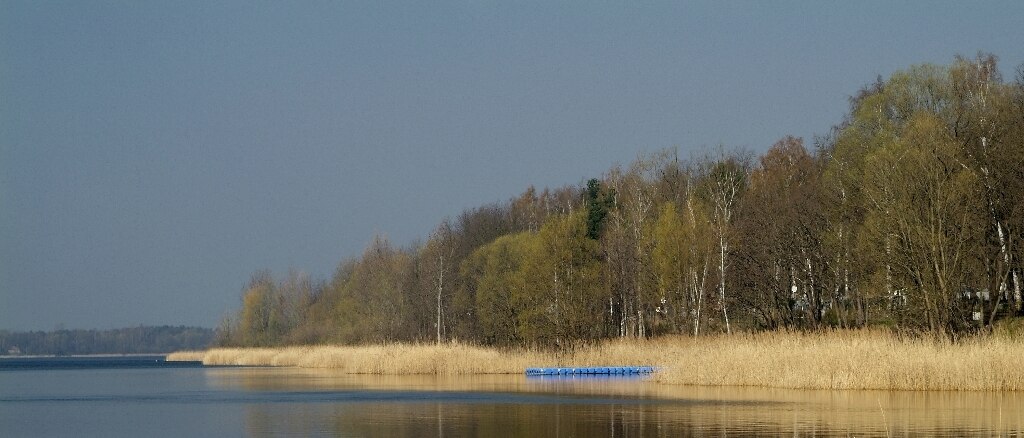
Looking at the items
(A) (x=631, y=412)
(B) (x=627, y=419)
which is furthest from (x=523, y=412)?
(B) (x=627, y=419)

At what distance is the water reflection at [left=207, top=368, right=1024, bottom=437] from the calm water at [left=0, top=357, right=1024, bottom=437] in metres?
0.03

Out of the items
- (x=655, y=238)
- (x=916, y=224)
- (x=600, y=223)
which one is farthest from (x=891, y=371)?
(x=600, y=223)

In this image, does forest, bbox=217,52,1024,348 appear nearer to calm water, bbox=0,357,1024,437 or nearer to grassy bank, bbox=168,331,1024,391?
grassy bank, bbox=168,331,1024,391

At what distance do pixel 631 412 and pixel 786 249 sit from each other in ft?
79.8

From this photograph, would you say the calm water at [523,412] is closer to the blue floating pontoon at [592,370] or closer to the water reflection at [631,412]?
the water reflection at [631,412]

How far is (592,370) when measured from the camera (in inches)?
1869

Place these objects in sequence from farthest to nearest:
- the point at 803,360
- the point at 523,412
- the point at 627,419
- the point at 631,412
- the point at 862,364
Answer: the point at 803,360, the point at 862,364, the point at 523,412, the point at 631,412, the point at 627,419

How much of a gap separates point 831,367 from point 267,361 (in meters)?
54.9

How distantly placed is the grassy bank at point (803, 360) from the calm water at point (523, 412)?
0.95 meters

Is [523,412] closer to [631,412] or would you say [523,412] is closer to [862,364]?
[631,412]

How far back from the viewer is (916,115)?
172ft

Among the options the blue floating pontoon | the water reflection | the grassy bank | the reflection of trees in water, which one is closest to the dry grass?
the grassy bank

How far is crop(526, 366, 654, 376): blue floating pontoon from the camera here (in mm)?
46531

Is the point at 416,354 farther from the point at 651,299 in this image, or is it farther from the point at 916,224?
the point at 916,224
